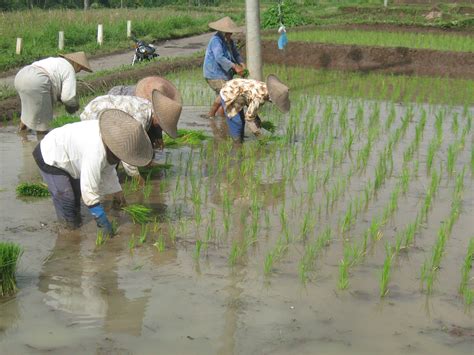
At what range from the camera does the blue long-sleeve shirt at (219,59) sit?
9180 millimetres

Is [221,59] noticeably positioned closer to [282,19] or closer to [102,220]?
[102,220]

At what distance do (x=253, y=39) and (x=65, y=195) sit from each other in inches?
220

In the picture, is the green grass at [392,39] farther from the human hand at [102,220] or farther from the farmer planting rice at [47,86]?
the human hand at [102,220]

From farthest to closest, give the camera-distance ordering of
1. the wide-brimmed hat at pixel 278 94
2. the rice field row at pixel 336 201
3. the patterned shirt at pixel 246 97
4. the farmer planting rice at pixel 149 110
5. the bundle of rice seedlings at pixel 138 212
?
the patterned shirt at pixel 246 97 < the wide-brimmed hat at pixel 278 94 < the farmer planting rice at pixel 149 110 < the bundle of rice seedlings at pixel 138 212 < the rice field row at pixel 336 201

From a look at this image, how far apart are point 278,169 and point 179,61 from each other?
22.4ft

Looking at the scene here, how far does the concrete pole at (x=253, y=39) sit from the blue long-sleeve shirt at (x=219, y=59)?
0.79 meters

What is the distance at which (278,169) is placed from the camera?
715 centimetres

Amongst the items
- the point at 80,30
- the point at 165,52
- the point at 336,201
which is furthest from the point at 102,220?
the point at 80,30

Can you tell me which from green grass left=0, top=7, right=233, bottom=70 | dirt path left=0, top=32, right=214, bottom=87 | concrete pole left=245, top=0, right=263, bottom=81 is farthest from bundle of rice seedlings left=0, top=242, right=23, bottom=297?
green grass left=0, top=7, right=233, bottom=70

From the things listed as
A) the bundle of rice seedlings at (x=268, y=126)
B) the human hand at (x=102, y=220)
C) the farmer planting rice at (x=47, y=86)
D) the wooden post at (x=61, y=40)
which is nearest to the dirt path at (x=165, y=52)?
the wooden post at (x=61, y=40)

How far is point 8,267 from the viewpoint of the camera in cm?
418

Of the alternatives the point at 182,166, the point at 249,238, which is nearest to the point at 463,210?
the point at 249,238

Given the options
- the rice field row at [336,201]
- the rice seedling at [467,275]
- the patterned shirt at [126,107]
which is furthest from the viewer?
the patterned shirt at [126,107]

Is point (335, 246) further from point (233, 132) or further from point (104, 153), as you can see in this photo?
point (233, 132)
